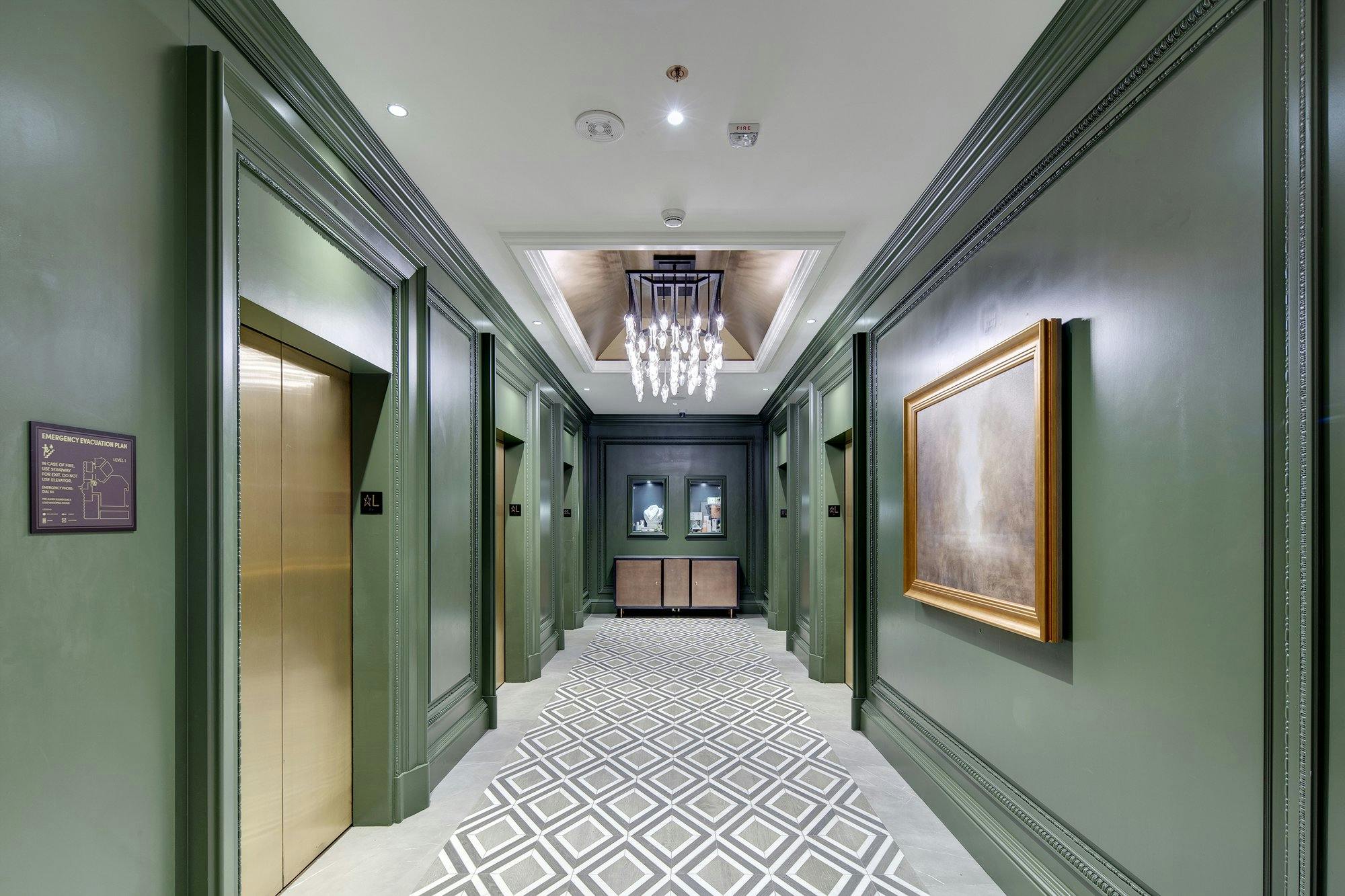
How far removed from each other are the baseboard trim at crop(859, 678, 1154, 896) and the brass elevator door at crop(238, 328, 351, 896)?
275cm

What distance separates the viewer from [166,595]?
180 cm

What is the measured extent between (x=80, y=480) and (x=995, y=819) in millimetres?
3279

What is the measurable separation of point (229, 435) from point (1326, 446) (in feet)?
8.70

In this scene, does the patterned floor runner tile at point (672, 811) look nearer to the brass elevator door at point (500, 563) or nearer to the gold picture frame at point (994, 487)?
the brass elevator door at point (500, 563)

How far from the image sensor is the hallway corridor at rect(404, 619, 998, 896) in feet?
9.55

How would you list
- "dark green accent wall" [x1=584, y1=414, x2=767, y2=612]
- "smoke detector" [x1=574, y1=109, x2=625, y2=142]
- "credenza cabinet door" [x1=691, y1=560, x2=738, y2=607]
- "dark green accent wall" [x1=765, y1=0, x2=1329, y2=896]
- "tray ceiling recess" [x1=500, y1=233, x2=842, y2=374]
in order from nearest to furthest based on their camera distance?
"dark green accent wall" [x1=765, y1=0, x2=1329, y2=896]
"smoke detector" [x1=574, y1=109, x2=625, y2=142]
"tray ceiling recess" [x1=500, y1=233, x2=842, y2=374]
"credenza cabinet door" [x1=691, y1=560, x2=738, y2=607]
"dark green accent wall" [x1=584, y1=414, x2=767, y2=612]

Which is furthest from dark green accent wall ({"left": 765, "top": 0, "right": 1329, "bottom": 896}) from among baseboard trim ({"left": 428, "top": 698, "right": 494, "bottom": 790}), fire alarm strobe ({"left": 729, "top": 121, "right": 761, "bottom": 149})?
baseboard trim ({"left": 428, "top": 698, "right": 494, "bottom": 790})

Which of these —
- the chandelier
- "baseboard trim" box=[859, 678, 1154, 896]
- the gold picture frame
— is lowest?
"baseboard trim" box=[859, 678, 1154, 896]

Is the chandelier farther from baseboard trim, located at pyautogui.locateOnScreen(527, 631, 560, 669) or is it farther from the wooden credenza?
the wooden credenza

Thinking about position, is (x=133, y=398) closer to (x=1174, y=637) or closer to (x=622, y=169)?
(x=622, y=169)

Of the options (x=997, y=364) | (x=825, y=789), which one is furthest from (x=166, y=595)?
(x=825, y=789)

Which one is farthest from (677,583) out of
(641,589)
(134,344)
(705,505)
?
(134,344)

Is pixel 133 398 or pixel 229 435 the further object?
pixel 229 435

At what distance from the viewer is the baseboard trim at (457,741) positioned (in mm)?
3842
